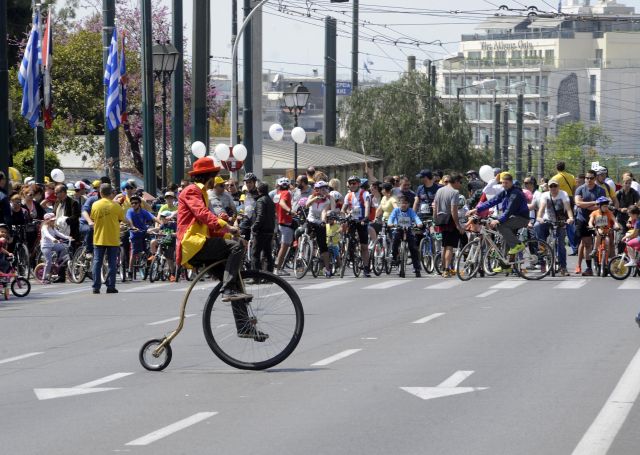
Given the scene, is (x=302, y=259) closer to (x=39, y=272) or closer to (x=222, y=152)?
(x=39, y=272)

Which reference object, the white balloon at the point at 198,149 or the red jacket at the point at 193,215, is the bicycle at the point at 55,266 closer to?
the white balloon at the point at 198,149

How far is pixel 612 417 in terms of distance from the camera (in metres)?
9.95

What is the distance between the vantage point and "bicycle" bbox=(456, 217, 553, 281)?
2517cm

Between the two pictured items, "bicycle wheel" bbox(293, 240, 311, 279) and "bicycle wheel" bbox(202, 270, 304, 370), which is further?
"bicycle wheel" bbox(293, 240, 311, 279)

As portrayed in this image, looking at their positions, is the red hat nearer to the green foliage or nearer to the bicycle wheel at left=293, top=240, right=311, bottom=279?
the bicycle wheel at left=293, top=240, right=311, bottom=279

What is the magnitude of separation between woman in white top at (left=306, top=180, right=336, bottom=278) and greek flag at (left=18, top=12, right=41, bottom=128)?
8.07 m

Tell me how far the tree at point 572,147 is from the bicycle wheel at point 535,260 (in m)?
111

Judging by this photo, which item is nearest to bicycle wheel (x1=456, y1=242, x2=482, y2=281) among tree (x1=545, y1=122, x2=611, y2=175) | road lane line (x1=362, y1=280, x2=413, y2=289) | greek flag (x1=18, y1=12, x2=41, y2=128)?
road lane line (x1=362, y1=280, x2=413, y2=289)

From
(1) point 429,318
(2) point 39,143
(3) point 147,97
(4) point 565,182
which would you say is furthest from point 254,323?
(3) point 147,97

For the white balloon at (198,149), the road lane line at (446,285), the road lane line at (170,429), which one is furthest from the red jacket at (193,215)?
the white balloon at (198,149)

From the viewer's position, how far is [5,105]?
2938 centimetres

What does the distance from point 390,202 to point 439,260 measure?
1506mm

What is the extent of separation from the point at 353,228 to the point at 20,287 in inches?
272

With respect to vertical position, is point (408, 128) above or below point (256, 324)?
above
